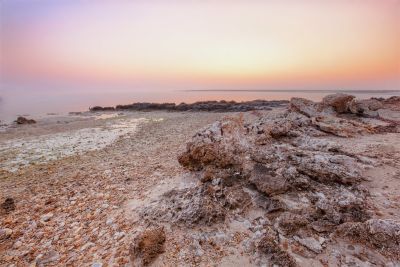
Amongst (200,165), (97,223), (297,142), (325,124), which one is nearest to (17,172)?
(97,223)

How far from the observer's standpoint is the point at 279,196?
17.9ft

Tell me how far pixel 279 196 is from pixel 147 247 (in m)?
2.85

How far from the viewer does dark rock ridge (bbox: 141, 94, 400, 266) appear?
4.23 m

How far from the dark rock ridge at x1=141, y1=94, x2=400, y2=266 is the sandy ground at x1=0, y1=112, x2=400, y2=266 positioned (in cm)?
29

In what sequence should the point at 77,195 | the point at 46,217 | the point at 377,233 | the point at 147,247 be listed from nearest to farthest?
the point at 377,233, the point at 147,247, the point at 46,217, the point at 77,195

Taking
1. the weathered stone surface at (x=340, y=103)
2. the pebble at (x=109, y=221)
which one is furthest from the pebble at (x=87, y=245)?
the weathered stone surface at (x=340, y=103)

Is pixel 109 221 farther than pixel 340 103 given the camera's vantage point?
No

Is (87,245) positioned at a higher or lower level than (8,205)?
lower

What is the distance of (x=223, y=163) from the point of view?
6.75 metres

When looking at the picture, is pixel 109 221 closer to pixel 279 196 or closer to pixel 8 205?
pixel 8 205

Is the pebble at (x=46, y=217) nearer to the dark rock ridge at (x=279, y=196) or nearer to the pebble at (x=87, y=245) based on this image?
the pebble at (x=87, y=245)

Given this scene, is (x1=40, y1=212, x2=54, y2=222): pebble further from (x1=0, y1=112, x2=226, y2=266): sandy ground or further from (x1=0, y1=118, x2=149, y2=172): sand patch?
(x1=0, y1=118, x2=149, y2=172): sand patch

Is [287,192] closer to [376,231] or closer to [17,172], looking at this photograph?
[376,231]

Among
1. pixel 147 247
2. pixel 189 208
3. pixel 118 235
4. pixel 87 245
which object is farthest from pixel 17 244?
pixel 189 208
